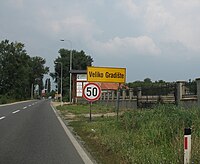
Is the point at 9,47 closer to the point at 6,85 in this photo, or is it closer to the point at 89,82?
the point at 6,85

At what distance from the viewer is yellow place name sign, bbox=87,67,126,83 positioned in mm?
18625

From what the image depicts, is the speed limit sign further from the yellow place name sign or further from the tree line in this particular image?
the tree line

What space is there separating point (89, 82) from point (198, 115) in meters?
8.64

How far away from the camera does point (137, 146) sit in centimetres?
945

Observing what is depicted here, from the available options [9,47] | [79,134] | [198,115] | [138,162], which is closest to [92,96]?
[79,134]

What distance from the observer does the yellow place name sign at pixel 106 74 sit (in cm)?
1862

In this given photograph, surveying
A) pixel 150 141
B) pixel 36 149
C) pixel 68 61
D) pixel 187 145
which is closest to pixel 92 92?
pixel 36 149

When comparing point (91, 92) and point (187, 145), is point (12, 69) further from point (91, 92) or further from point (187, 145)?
point (187, 145)

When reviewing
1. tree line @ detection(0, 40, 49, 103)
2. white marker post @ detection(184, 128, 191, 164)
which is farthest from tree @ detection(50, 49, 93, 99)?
white marker post @ detection(184, 128, 191, 164)

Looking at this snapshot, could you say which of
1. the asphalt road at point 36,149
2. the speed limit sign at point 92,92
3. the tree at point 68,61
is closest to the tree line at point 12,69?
the tree at point 68,61

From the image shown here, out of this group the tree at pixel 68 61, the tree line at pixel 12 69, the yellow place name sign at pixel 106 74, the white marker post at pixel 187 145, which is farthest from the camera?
the tree at pixel 68 61

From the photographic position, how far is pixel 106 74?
1881 cm

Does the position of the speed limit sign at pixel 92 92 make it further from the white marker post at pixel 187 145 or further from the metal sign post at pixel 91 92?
Result: the white marker post at pixel 187 145

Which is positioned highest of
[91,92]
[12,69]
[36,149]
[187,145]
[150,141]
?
[12,69]
